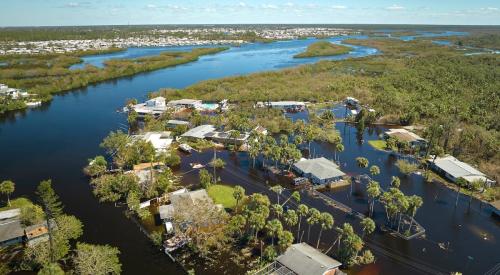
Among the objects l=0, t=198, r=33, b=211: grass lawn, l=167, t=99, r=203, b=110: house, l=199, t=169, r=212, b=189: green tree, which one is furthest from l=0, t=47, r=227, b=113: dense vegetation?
l=199, t=169, r=212, b=189: green tree

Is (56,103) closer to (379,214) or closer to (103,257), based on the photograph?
(103,257)

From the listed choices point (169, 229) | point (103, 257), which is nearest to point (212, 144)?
point (169, 229)

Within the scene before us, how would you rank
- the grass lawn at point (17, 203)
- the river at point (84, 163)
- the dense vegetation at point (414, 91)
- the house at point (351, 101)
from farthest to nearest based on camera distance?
the house at point (351, 101)
the dense vegetation at point (414, 91)
the grass lawn at point (17, 203)
the river at point (84, 163)

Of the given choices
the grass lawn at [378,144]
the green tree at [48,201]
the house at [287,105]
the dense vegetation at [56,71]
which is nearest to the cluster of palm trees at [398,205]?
the grass lawn at [378,144]

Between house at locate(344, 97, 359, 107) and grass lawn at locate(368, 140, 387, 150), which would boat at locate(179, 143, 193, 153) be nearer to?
grass lawn at locate(368, 140, 387, 150)

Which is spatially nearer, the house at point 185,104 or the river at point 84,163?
the river at point 84,163

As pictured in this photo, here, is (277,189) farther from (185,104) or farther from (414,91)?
(414,91)

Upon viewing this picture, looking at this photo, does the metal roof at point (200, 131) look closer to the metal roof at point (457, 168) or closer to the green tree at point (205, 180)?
the green tree at point (205, 180)

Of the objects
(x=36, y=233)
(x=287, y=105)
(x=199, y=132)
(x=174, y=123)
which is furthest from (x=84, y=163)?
(x=287, y=105)
